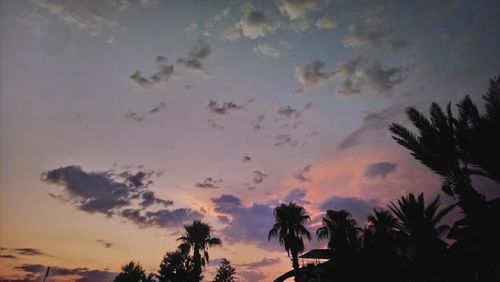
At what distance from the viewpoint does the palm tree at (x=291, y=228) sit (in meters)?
36.0

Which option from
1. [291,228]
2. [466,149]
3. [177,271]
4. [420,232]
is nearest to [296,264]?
[291,228]

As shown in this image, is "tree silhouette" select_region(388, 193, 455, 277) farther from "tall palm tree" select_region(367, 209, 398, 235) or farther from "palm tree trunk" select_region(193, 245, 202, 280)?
"palm tree trunk" select_region(193, 245, 202, 280)

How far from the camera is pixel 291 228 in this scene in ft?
121

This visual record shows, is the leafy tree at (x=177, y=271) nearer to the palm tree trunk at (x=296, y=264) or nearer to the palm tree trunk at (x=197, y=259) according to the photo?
the palm tree trunk at (x=197, y=259)

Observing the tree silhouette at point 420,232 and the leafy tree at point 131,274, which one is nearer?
the tree silhouette at point 420,232

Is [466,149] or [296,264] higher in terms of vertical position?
[466,149]

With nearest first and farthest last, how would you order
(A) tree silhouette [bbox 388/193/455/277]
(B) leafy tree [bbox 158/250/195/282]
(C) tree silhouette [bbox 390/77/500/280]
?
(C) tree silhouette [bbox 390/77/500/280] → (A) tree silhouette [bbox 388/193/455/277] → (B) leafy tree [bbox 158/250/195/282]

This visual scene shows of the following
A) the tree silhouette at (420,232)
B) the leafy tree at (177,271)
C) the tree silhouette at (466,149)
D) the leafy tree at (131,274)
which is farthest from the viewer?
the leafy tree at (131,274)

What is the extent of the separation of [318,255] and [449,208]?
58.5 feet

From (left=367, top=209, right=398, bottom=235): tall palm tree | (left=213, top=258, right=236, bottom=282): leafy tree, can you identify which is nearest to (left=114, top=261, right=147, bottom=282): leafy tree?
(left=213, top=258, right=236, bottom=282): leafy tree

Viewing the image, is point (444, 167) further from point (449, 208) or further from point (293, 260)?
point (293, 260)

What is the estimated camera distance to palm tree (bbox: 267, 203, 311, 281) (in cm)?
3600

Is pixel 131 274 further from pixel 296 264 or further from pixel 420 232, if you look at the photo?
pixel 420 232

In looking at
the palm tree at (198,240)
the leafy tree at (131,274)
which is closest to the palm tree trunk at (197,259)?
the palm tree at (198,240)
